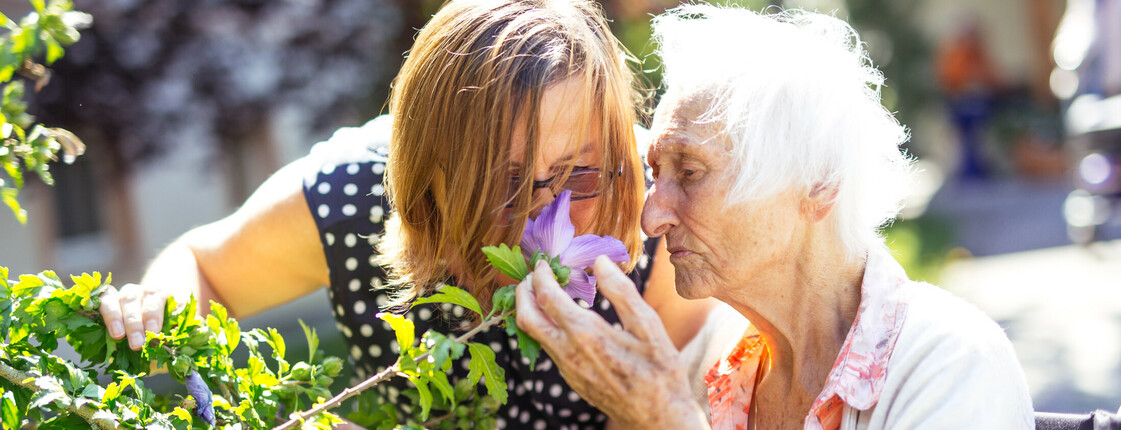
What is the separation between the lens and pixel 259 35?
6059mm

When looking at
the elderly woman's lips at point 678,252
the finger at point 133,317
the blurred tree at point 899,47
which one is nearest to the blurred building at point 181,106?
the finger at point 133,317

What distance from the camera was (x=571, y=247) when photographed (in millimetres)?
1484

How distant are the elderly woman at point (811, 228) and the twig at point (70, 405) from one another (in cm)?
71

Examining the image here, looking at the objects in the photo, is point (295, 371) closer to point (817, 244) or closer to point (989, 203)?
point (817, 244)

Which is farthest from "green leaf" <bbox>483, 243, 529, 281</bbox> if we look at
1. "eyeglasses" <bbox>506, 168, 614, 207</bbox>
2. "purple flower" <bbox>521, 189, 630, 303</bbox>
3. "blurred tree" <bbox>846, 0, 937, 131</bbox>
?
"blurred tree" <bbox>846, 0, 937, 131</bbox>

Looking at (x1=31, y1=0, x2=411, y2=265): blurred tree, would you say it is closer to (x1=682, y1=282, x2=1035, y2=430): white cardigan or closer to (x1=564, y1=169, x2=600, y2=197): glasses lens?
(x1=564, y1=169, x2=600, y2=197): glasses lens

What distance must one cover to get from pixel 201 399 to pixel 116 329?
190mm

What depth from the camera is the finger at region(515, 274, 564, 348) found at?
132 centimetres

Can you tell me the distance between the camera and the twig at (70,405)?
4.09 ft

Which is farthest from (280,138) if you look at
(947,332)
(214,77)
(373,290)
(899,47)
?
(899,47)

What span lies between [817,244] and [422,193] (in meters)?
0.84

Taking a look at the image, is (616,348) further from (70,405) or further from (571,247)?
(70,405)

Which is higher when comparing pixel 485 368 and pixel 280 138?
pixel 485 368

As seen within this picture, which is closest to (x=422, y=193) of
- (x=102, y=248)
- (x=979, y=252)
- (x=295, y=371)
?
(x=295, y=371)
